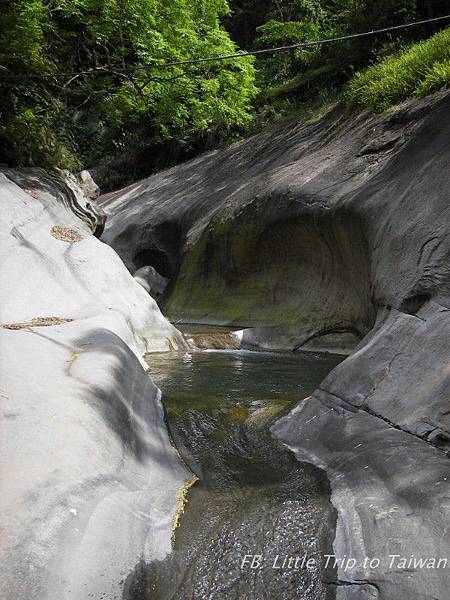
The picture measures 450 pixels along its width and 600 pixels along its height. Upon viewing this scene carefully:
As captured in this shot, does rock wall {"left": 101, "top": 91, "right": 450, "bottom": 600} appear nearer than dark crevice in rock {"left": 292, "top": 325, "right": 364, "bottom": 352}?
Yes

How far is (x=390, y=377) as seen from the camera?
15.6 ft

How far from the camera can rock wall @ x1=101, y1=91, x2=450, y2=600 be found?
3.23 meters

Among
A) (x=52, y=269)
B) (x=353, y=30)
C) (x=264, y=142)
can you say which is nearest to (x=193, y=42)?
(x=264, y=142)

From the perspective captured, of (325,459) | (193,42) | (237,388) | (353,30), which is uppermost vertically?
(193,42)

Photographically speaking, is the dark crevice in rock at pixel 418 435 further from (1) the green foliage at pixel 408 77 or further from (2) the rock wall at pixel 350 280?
(1) the green foliage at pixel 408 77

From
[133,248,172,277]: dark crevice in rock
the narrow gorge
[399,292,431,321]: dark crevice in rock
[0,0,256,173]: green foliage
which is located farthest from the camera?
[133,248,172,277]: dark crevice in rock

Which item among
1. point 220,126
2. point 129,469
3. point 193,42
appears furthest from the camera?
point 220,126

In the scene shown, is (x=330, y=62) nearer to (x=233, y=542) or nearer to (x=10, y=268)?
(x=10, y=268)

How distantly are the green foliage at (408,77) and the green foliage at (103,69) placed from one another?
4133mm

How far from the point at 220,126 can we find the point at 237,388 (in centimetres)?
1533

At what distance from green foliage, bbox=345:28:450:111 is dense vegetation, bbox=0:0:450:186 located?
0.09 feet

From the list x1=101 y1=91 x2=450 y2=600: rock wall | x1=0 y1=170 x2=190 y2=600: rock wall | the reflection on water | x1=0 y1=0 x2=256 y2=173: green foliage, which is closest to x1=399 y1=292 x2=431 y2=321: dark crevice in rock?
x1=101 y1=91 x2=450 y2=600: rock wall

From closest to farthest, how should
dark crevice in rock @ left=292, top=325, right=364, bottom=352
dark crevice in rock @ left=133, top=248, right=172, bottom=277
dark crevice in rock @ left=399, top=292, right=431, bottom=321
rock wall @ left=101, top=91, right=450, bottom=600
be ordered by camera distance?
rock wall @ left=101, top=91, right=450, bottom=600 → dark crevice in rock @ left=399, top=292, right=431, bottom=321 → dark crevice in rock @ left=292, top=325, right=364, bottom=352 → dark crevice in rock @ left=133, top=248, right=172, bottom=277

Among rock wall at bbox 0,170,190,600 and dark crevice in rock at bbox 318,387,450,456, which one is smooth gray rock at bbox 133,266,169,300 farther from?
dark crevice in rock at bbox 318,387,450,456
